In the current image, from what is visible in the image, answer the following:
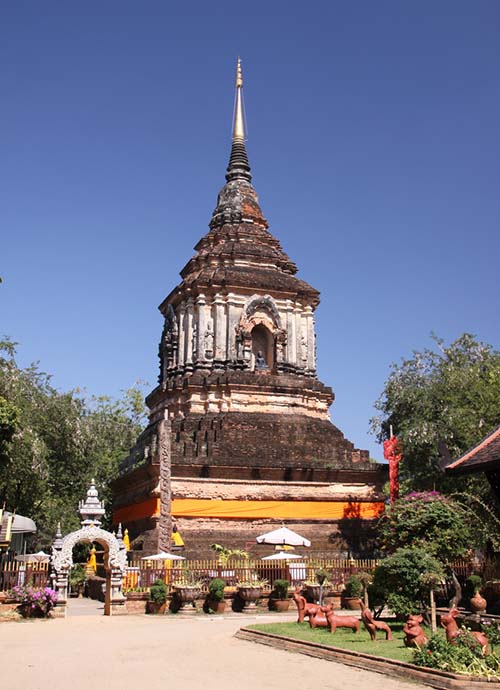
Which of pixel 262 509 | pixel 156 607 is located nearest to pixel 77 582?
pixel 262 509

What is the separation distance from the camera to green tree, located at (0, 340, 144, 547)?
30.3 meters

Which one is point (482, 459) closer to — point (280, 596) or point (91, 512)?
point (280, 596)

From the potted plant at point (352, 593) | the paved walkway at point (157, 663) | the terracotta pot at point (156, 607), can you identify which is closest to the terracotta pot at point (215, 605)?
the terracotta pot at point (156, 607)

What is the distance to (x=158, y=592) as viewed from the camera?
20.0m

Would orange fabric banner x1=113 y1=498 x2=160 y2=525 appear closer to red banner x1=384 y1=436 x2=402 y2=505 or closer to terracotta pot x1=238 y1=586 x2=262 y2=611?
terracotta pot x1=238 y1=586 x2=262 y2=611

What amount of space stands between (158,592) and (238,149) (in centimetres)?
2361

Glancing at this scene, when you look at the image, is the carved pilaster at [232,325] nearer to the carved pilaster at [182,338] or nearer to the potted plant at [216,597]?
the carved pilaster at [182,338]

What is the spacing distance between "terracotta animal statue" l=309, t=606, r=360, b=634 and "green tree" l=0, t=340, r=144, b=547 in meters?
16.7

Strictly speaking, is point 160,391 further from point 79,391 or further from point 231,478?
point 79,391

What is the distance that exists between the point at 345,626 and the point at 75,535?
9.17m

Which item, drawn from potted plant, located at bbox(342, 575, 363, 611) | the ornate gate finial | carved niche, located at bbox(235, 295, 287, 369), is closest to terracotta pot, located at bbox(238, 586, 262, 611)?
potted plant, located at bbox(342, 575, 363, 611)

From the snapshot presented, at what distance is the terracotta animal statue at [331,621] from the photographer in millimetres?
14289

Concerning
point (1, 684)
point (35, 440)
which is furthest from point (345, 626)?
point (35, 440)

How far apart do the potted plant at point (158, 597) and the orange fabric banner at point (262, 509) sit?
173 inches
